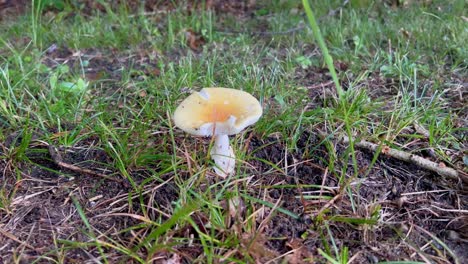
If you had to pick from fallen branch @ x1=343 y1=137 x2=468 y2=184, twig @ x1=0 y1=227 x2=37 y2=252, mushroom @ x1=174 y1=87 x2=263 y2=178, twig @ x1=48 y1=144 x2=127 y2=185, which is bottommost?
twig @ x1=0 y1=227 x2=37 y2=252

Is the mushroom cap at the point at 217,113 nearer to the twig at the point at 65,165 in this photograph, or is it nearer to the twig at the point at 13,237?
the twig at the point at 65,165

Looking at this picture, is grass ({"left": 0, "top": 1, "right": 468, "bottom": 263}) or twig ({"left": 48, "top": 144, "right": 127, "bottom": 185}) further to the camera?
twig ({"left": 48, "top": 144, "right": 127, "bottom": 185})

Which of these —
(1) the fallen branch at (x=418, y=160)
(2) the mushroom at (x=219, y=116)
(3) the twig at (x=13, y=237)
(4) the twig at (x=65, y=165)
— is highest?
(2) the mushroom at (x=219, y=116)

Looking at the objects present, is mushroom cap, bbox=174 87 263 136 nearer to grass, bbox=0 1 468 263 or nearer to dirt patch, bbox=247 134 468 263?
grass, bbox=0 1 468 263

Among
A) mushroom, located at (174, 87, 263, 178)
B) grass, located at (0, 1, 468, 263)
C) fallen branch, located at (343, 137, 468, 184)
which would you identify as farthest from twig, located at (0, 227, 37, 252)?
fallen branch, located at (343, 137, 468, 184)

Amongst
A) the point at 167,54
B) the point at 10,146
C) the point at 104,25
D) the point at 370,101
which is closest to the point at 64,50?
the point at 104,25

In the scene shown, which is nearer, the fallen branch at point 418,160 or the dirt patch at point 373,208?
the dirt patch at point 373,208

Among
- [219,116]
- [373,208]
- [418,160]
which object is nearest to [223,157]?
[219,116]

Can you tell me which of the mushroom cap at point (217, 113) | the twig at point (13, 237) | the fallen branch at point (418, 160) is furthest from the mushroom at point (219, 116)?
the twig at point (13, 237)

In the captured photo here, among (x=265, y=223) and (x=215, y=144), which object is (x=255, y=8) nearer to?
(x=215, y=144)
